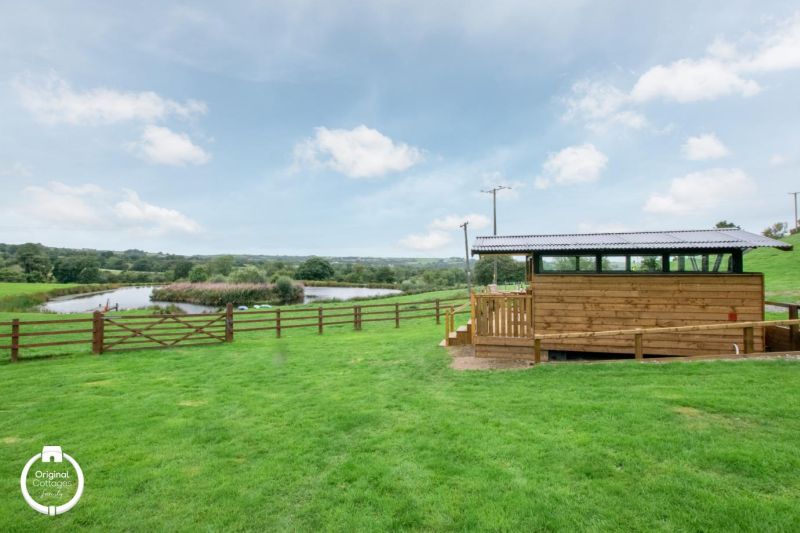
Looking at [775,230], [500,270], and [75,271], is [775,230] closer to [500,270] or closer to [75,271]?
[500,270]

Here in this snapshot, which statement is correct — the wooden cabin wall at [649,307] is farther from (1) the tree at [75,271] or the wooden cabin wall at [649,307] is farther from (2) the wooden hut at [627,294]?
(1) the tree at [75,271]

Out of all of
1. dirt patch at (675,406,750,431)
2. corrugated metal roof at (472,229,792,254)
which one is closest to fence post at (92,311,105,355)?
corrugated metal roof at (472,229,792,254)

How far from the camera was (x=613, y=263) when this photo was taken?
26.8ft

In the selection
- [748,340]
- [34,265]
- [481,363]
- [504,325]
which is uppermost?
[34,265]

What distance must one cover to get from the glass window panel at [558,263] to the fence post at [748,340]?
3331 millimetres

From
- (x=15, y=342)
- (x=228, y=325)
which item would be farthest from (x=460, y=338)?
(x=15, y=342)

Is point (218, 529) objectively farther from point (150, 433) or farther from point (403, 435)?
point (150, 433)

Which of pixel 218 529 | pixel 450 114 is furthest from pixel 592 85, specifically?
pixel 218 529

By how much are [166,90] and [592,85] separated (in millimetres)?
18586

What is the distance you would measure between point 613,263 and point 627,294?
768 mm

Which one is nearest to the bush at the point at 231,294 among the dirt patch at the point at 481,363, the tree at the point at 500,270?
the tree at the point at 500,270

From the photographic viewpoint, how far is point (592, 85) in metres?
14.4

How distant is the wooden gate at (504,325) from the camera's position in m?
8.23

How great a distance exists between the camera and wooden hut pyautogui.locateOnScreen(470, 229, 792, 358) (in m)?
7.45
